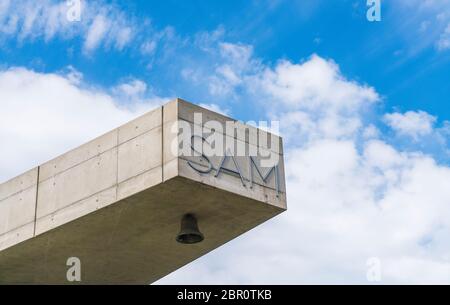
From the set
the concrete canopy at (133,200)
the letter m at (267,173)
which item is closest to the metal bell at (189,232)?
the concrete canopy at (133,200)

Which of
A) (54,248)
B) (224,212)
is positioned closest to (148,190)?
(224,212)

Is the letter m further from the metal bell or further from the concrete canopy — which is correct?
the metal bell

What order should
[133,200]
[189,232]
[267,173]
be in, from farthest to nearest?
1. [267,173]
2. [189,232]
3. [133,200]

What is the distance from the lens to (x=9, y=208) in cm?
2136

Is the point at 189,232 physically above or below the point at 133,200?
below

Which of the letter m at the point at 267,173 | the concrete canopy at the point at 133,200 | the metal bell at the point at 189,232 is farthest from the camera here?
the letter m at the point at 267,173

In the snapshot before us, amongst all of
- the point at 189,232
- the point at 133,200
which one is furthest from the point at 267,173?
the point at 133,200

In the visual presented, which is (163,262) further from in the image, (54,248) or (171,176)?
(171,176)

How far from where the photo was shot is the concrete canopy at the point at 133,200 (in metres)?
18.5

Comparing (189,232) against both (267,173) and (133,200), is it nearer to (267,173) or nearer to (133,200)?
(133,200)

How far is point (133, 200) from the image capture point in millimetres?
18719

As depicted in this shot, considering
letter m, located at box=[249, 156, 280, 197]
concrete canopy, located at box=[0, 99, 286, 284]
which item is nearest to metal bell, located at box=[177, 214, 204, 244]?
concrete canopy, located at box=[0, 99, 286, 284]

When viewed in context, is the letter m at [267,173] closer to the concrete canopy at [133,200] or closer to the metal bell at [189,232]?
the concrete canopy at [133,200]
